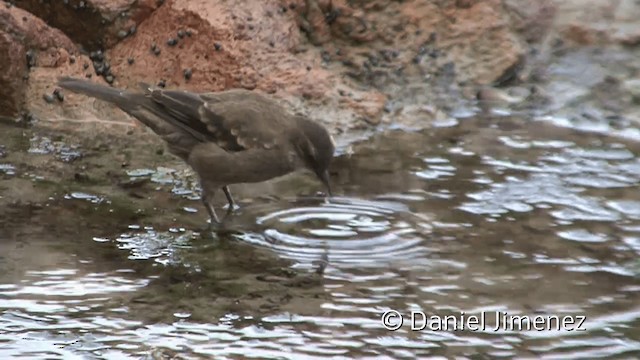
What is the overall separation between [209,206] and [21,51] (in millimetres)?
2607

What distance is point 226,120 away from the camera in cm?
815

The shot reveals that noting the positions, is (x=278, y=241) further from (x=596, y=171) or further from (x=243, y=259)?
(x=596, y=171)

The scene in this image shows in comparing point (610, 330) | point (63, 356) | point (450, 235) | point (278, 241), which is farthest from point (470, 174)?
point (63, 356)

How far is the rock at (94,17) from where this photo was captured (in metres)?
9.71

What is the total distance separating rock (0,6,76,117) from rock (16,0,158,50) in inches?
6.1

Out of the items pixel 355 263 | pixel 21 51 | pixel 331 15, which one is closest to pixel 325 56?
pixel 331 15

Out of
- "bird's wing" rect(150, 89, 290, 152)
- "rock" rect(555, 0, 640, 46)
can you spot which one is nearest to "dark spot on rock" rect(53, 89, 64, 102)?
"bird's wing" rect(150, 89, 290, 152)

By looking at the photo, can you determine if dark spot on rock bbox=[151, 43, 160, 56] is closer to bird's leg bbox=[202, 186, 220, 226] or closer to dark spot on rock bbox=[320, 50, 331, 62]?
dark spot on rock bbox=[320, 50, 331, 62]

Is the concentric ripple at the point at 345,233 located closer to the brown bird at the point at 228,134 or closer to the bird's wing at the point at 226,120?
the brown bird at the point at 228,134

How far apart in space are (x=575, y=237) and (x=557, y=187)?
2.98ft

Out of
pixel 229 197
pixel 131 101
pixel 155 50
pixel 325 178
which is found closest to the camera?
pixel 325 178

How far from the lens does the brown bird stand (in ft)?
26.1

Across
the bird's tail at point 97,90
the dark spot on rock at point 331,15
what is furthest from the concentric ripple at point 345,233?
the dark spot on rock at point 331,15

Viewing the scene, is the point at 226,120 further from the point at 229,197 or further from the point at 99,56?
the point at 99,56
